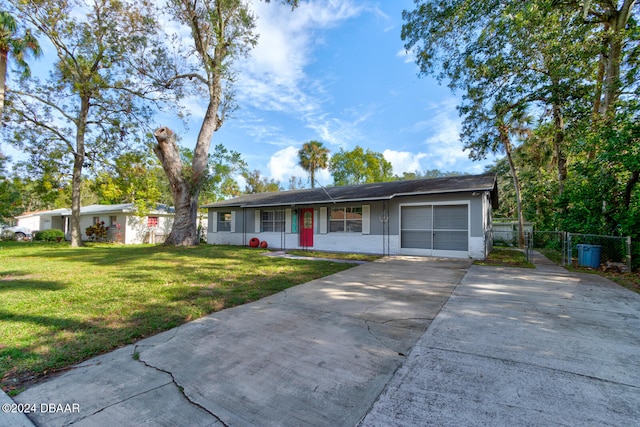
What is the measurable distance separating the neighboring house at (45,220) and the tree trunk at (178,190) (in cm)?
1743

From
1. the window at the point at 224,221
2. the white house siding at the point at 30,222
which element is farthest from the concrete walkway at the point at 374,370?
the white house siding at the point at 30,222

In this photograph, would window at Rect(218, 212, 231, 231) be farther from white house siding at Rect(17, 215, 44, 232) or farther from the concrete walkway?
white house siding at Rect(17, 215, 44, 232)

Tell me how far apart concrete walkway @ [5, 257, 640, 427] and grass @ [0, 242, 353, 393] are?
1.34 feet

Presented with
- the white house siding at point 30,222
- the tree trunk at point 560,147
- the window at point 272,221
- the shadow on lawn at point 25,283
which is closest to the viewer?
the shadow on lawn at point 25,283

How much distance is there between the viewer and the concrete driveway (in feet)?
6.59

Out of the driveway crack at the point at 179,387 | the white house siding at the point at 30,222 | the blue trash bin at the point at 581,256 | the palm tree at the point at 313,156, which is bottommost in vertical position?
the driveway crack at the point at 179,387

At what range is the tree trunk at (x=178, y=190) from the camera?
14461 mm

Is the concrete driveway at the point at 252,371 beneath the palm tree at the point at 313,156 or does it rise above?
beneath

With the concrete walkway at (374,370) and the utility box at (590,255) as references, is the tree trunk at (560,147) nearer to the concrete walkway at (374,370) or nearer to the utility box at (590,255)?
the utility box at (590,255)

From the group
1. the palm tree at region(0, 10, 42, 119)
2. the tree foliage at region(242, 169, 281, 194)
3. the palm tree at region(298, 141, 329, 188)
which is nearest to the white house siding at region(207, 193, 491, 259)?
the palm tree at region(0, 10, 42, 119)

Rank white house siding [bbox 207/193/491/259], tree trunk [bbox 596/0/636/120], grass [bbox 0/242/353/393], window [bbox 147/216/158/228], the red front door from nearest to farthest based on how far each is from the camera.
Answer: grass [bbox 0/242/353/393] → tree trunk [bbox 596/0/636/120] → white house siding [bbox 207/193/491/259] → the red front door → window [bbox 147/216/158/228]

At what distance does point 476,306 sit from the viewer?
14.6 feet

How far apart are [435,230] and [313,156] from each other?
66.4 ft

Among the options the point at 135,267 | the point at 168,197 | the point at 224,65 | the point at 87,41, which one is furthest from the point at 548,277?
the point at 168,197
